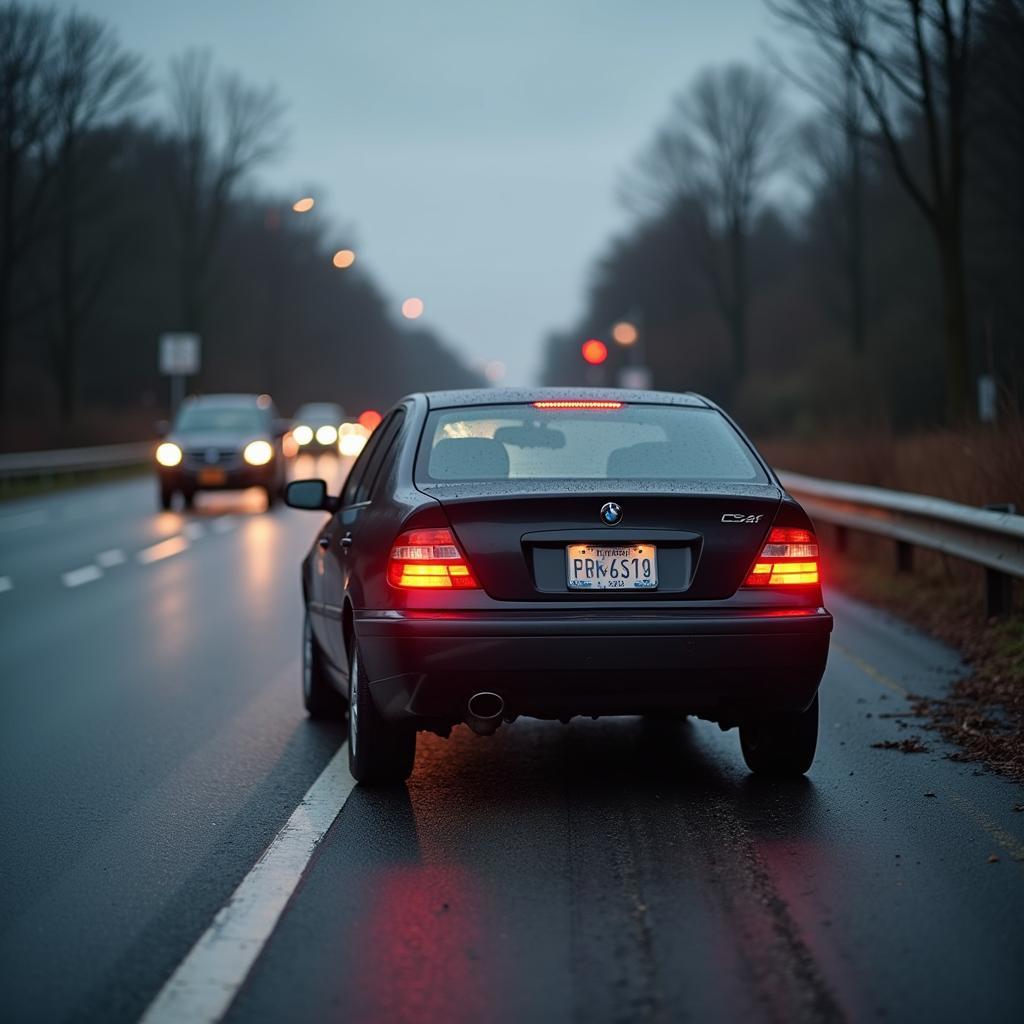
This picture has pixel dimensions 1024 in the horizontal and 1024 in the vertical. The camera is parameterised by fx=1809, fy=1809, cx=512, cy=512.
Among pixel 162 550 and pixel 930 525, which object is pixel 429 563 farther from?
pixel 162 550

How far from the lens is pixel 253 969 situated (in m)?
4.72

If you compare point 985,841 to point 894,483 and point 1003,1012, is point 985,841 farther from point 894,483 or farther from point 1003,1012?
point 894,483

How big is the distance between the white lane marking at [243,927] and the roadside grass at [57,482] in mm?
27977

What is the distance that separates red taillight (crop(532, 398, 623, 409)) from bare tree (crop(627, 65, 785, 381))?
57.7m

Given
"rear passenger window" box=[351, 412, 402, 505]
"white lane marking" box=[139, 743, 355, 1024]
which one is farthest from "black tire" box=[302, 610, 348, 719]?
"white lane marking" box=[139, 743, 355, 1024]

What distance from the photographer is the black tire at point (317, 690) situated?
8.94 metres

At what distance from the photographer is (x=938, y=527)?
1325cm

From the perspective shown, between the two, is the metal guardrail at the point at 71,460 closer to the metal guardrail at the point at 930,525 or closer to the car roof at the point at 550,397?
the metal guardrail at the point at 930,525

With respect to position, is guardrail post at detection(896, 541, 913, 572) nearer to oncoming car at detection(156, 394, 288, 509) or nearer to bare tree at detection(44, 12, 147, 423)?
oncoming car at detection(156, 394, 288, 509)

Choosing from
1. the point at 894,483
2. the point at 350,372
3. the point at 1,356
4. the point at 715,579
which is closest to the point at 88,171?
the point at 1,356

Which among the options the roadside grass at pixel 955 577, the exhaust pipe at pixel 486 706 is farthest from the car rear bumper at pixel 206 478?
the exhaust pipe at pixel 486 706

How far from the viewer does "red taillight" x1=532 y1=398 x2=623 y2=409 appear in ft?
24.7

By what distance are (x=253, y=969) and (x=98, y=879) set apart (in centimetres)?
125

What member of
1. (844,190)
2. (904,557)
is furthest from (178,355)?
(904,557)
